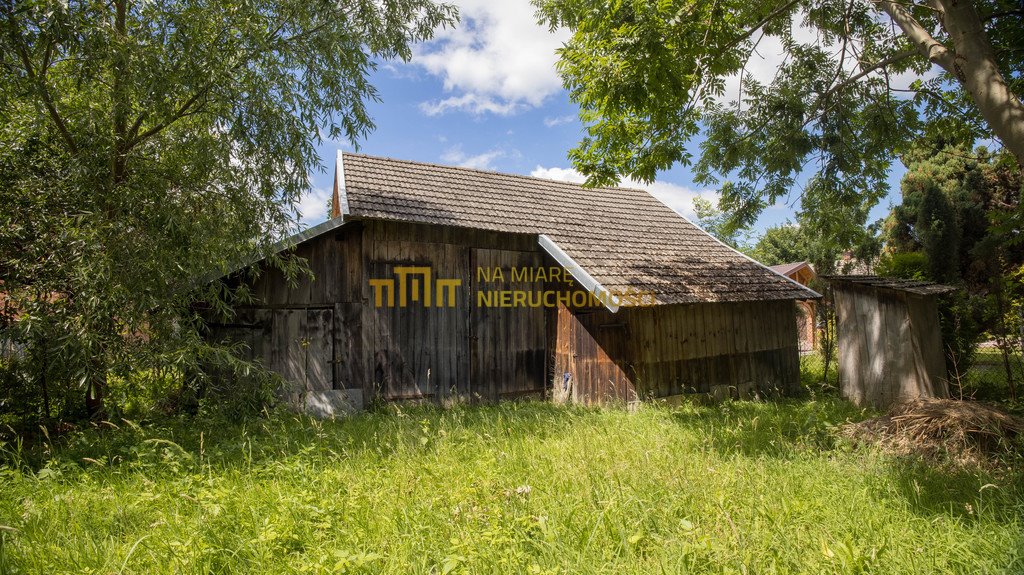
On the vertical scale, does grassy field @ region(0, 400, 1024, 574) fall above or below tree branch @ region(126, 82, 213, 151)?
below

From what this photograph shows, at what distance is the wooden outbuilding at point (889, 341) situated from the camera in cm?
766

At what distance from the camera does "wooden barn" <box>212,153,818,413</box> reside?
8.47 meters

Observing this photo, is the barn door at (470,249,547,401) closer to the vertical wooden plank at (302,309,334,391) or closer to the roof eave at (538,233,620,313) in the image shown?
the roof eave at (538,233,620,313)

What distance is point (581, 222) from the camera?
1098cm

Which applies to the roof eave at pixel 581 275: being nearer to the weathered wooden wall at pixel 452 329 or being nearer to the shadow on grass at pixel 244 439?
the weathered wooden wall at pixel 452 329

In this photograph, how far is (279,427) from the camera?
6488mm

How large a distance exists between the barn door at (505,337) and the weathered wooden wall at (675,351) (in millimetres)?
454

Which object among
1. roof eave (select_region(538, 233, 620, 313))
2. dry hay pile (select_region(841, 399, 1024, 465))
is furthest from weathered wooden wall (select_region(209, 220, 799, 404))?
dry hay pile (select_region(841, 399, 1024, 465))

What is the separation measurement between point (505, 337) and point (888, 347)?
651 centimetres

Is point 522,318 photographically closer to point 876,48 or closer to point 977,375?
point 876,48

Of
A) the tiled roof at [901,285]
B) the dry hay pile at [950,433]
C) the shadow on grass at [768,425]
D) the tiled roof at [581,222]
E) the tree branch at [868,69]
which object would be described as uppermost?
the tree branch at [868,69]

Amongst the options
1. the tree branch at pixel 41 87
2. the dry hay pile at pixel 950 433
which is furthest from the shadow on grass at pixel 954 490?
the tree branch at pixel 41 87

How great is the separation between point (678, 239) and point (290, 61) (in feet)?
29.4
